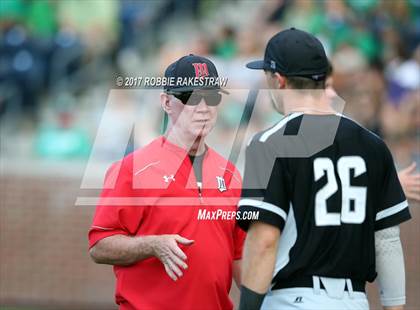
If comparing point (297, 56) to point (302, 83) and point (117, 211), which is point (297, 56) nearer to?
point (302, 83)

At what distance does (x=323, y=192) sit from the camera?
3547 millimetres

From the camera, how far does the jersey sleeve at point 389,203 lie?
146 inches

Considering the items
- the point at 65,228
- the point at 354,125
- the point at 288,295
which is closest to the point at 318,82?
the point at 354,125

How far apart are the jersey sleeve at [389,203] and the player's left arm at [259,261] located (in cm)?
47

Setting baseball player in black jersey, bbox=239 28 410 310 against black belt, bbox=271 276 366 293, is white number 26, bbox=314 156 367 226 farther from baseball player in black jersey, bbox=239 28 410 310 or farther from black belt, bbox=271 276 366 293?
black belt, bbox=271 276 366 293

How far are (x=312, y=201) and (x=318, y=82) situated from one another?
0.48m

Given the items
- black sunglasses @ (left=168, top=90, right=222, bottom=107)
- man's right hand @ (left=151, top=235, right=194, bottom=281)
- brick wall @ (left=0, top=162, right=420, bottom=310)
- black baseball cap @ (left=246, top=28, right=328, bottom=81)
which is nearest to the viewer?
black baseball cap @ (left=246, top=28, right=328, bottom=81)

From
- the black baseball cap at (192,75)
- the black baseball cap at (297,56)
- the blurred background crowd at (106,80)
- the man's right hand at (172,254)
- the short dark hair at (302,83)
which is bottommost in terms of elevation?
the man's right hand at (172,254)

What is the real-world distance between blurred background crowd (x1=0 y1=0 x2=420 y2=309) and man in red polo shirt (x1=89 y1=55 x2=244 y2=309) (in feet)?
13.1

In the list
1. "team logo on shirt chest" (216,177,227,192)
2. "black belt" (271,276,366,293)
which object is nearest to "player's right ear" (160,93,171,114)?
"team logo on shirt chest" (216,177,227,192)

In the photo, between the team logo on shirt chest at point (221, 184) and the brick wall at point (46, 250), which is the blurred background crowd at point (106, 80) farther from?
the team logo on shirt chest at point (221, 184)

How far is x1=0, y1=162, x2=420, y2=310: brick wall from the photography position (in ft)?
26.9

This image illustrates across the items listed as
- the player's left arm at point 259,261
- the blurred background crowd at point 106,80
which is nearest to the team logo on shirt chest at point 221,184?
the player's left arm at point 259,261

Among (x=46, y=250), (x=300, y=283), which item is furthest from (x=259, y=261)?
(x=46, y=250)
